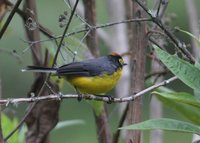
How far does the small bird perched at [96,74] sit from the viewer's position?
3564 mm

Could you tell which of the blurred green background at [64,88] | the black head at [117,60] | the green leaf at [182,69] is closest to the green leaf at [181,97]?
the green leaf at [182,69]

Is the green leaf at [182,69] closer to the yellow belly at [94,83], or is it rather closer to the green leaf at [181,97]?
the green leaf at [181,97]

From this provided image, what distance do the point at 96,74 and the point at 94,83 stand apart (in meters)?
0.14

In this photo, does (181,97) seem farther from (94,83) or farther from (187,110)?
(94,83)

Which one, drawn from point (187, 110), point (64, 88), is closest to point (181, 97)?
point (187, 110)

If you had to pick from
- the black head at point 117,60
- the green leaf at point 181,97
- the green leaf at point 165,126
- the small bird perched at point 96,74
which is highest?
the black head at point 117,60

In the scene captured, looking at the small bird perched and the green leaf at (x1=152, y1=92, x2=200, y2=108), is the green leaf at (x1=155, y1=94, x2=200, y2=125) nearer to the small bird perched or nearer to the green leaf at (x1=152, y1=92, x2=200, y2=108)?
the green leaf at (x1=152, y1=92, x2=200, y2=108)

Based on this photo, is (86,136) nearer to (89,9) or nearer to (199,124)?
(89,9)

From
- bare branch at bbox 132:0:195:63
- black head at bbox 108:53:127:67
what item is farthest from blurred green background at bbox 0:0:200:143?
bare branch at bbox 132:0:195:63

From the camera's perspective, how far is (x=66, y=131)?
7.69 m

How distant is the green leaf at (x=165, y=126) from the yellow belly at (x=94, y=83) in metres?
1.56

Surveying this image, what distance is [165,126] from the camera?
6.68 ft

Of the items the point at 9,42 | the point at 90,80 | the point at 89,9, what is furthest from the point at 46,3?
the point at 89,9

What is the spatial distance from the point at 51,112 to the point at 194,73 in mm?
992
